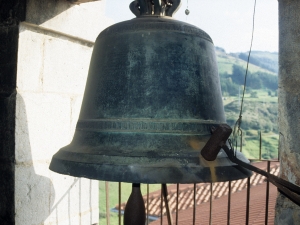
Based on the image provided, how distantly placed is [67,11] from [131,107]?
3.98ft

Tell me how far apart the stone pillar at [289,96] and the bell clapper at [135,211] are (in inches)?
25.9

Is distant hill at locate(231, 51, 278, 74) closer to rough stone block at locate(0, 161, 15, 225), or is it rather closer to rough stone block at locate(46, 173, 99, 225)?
rough stone block at locate(46, 173, 99, 225)

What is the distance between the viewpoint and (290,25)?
1.76 meters

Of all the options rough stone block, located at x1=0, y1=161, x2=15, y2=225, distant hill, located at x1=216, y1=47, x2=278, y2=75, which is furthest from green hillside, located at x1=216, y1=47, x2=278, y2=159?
rough stone block, located at x1=0, y1=161, x2=15, y2=225

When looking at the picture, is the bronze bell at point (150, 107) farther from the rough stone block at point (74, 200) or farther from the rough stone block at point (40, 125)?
the rough stone block at point (74, 200)

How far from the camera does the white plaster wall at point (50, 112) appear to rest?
2.07 meters

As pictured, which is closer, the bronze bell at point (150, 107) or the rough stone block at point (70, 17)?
the bronze bell at point (150, 107)

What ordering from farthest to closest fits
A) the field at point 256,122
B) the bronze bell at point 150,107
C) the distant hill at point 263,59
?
1. the distant hill at point 263,59
2. the field at point 256,122
3. the bronze bell at point 150,107

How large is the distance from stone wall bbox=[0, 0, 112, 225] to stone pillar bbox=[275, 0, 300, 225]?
3.95 feet

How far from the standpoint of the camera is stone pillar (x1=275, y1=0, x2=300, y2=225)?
1.74 metres

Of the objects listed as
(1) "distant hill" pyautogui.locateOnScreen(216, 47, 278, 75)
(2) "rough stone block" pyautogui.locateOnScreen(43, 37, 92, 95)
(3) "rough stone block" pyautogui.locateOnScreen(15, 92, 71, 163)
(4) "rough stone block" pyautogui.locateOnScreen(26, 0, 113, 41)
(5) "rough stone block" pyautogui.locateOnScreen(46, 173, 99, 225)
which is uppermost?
(1) "distant hill" pyautogui.locateOnScreen(216, 47, 278, 75)

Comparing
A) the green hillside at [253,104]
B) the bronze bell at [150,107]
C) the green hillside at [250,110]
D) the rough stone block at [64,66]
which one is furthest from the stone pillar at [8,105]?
the green hillside at [253,104]

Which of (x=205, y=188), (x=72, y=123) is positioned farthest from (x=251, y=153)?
(x=72, y=123)

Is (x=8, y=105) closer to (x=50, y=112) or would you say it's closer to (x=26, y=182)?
(x=50, y=112)
